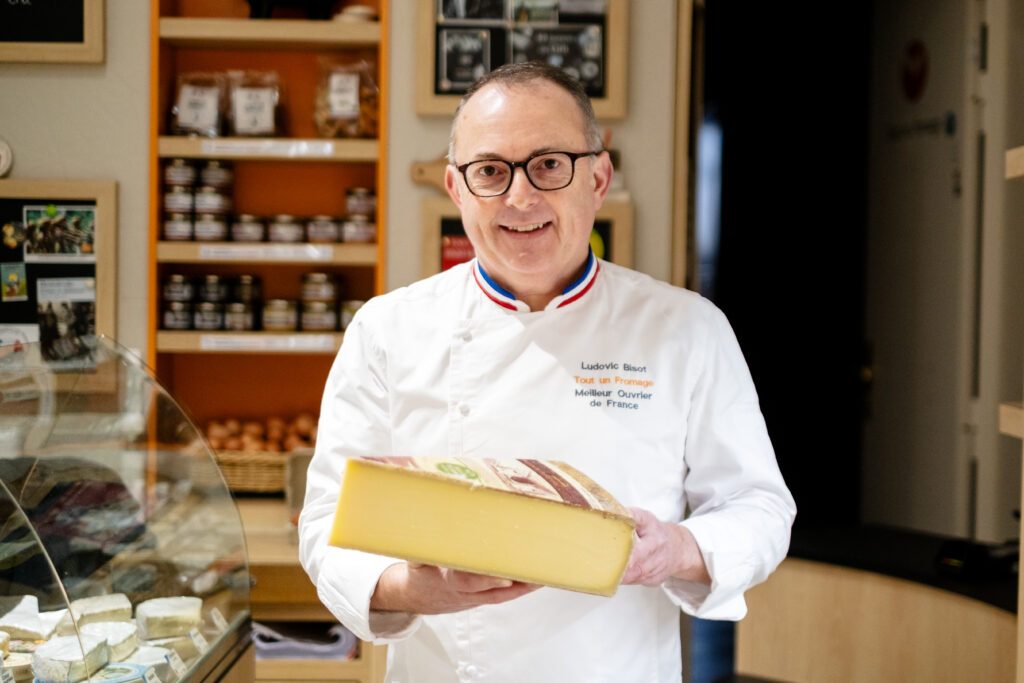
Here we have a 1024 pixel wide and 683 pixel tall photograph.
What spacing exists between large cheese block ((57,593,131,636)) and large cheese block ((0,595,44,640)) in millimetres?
182

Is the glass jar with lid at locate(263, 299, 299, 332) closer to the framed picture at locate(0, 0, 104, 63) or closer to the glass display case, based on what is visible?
the framed picture at locate(0, 0, 104, 63)

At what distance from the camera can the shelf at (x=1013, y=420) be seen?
165 cm

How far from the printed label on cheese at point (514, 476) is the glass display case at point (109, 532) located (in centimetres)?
71

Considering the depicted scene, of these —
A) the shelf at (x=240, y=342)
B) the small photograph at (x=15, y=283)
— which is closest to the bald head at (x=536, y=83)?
the shelf at (x=240, y=342)

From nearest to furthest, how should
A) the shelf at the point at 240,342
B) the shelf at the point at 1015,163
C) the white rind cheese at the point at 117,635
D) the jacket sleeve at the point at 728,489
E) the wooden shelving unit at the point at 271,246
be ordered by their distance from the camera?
the jacket sleeve at the point at 728,489, the shelf at the point at 1015,163, the white rind cheese at the point at 117,635, the wooden shelving unit at the point at 271,246, the shelf at the point at 240,342

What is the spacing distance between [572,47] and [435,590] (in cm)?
223

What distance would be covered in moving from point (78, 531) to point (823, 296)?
3.78 m

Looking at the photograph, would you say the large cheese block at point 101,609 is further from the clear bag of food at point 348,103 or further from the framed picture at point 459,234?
the clear bag of food at point 348,103

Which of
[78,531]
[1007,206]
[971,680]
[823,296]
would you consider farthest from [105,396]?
[823,296]

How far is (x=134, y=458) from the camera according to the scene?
6.99ft

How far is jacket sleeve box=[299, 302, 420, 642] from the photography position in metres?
1.38

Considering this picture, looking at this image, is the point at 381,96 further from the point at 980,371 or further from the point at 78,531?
the point at 980,371

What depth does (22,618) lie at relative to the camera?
1608 mm

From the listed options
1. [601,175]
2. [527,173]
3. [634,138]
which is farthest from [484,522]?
[634,138]
